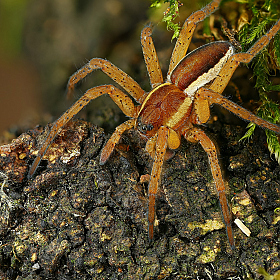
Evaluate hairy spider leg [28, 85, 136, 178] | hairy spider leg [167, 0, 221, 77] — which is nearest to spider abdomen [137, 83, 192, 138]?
hairy spider leg [28, 85, 136, 178]

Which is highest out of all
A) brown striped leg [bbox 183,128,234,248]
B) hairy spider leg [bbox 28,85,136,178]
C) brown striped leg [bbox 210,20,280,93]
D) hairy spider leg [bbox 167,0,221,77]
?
hairy spider leg [bbox 167,0,221,77]

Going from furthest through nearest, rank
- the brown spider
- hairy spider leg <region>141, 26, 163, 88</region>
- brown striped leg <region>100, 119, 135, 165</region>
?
1. hairy spider leg <region>141, 26, 163, 88</region>
2. the brown spider
3. brown striped leg <region>100, 119, 135, 165</region>

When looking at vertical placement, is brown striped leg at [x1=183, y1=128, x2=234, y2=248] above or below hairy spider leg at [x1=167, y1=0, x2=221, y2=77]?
below

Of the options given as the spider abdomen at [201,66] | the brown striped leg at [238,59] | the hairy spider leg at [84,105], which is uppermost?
the hairy spider leg at [84,105]

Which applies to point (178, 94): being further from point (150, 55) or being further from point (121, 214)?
point (121, 214)

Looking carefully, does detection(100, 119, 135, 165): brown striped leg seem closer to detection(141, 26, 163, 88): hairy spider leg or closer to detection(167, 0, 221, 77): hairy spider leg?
detection(141, 26, 163, 88): hairy spider leg

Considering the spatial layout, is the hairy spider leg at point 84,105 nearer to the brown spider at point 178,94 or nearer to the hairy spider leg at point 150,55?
the brown spider at point 178,94

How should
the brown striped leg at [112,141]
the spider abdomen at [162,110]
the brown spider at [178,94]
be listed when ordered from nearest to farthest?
the brown striped leg at [112,141], the brown spider at [178,94], the spider abdomen at [162,110]

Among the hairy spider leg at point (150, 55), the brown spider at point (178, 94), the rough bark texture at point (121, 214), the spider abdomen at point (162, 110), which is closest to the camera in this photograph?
the rough bark texture at point (121, 214)

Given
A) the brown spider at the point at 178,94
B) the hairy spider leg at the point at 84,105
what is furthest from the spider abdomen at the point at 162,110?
the hairy spider leg at the point at 84,105
